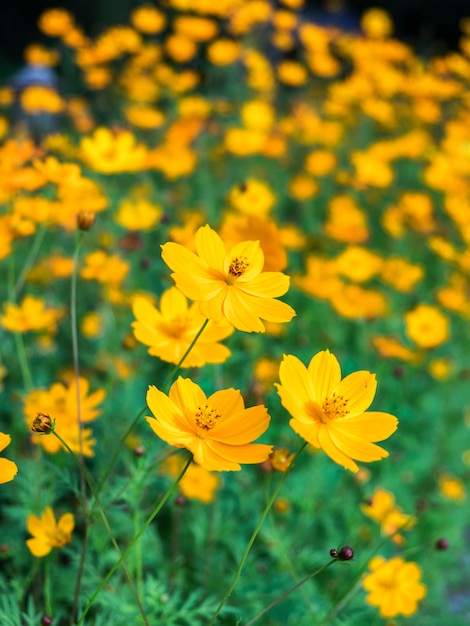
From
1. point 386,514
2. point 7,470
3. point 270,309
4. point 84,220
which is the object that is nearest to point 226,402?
point 270,309

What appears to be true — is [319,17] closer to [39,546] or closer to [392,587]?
[392,587]

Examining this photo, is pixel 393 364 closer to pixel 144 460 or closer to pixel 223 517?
pixel 223 517

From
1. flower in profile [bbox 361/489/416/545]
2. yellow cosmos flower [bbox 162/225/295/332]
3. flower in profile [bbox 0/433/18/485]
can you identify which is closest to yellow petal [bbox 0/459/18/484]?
flower in profile [bbox 0/433/18/485]

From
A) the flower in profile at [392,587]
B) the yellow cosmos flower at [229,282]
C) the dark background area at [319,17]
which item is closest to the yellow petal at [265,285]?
the yellow cosmos flower at [229,282]

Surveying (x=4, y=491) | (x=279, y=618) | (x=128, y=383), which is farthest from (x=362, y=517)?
(x=4, y=491)

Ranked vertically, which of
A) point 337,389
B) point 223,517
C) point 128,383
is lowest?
point 223,517
